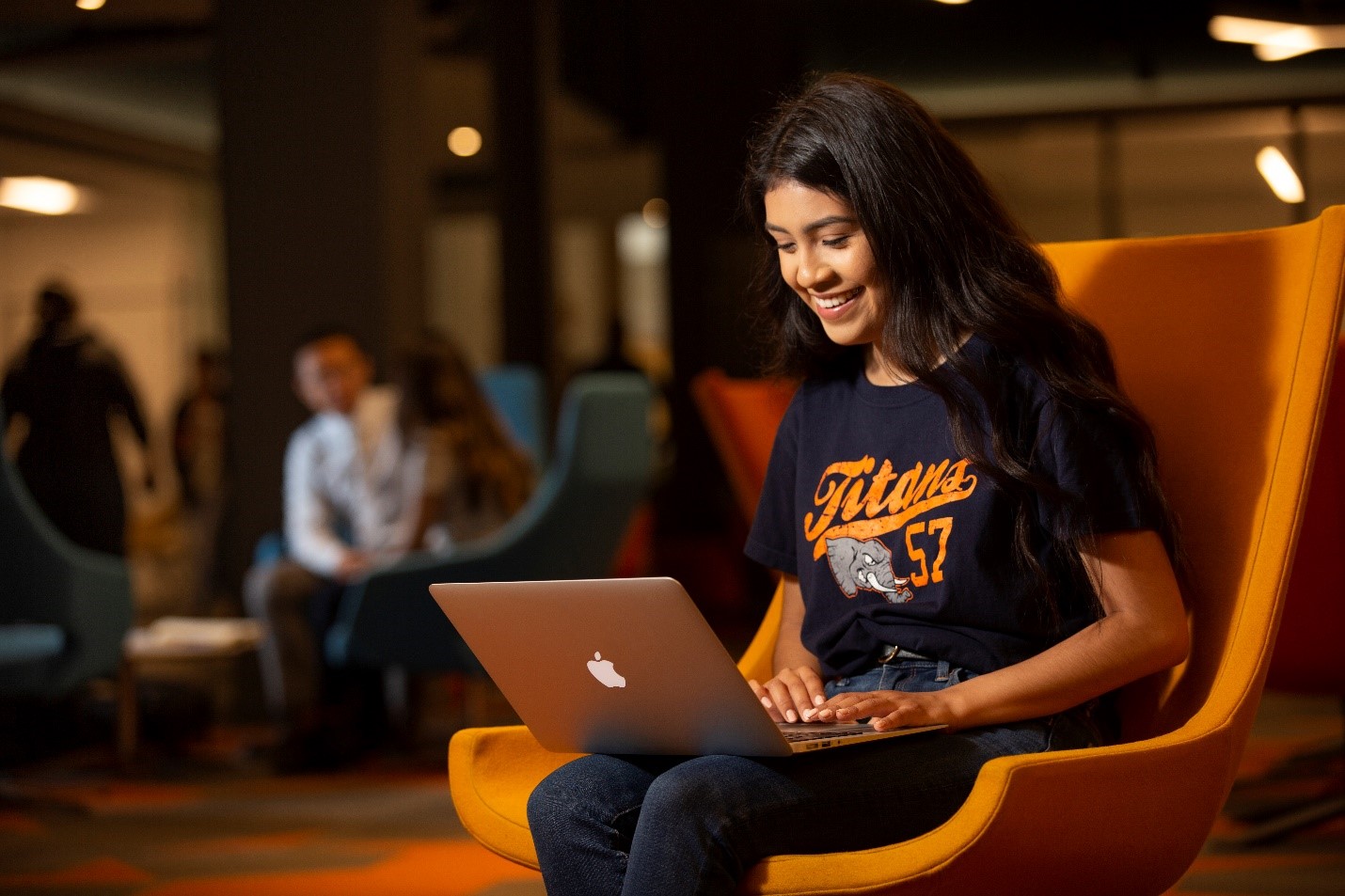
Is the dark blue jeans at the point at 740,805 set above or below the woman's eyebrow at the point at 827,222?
below

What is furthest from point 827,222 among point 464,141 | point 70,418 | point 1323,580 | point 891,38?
point 464,141

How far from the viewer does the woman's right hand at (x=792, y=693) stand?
1428mm

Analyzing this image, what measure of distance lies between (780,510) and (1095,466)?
40cm

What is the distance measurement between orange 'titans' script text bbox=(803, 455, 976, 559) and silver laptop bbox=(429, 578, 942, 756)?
9.1 inches

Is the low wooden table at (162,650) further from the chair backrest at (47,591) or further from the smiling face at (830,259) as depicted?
the smiling face at (830,259)

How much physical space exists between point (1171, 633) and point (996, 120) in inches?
163

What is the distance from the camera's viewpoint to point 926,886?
1248mm

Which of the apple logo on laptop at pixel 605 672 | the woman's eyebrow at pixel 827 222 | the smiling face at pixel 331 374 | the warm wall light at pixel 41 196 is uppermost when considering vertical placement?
the warm wall light at pixel 41 196

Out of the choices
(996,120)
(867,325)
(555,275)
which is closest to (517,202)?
(555,275)

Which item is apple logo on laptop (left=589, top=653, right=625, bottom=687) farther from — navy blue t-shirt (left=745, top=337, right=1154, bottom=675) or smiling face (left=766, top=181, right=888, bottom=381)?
smiling face (left=766, top=181, right=888, bottom=381)

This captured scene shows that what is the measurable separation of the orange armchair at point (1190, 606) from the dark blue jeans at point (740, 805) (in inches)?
1.4

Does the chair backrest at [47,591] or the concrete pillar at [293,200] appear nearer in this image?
the chair backrest at [47,591]

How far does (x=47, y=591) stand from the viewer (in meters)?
3.25

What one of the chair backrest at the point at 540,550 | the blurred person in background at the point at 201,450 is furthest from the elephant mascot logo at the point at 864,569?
the blurred person in background at the point at 201,450
